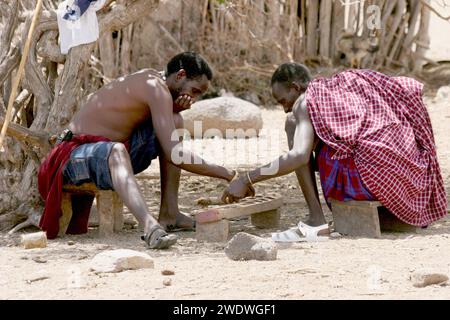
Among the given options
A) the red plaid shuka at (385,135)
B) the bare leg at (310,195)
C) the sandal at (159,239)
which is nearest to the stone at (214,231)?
the sandal at (159,239)

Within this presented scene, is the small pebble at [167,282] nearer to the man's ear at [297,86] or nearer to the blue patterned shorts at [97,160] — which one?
the blue patterned shorts at [97,160]

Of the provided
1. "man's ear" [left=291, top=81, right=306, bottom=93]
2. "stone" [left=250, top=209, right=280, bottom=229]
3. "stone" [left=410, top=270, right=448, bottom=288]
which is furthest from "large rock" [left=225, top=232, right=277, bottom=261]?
"man's ear" [left=291, top=81, right=306, bottom=93]

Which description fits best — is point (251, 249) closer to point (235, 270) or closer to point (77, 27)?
point (235, 270)

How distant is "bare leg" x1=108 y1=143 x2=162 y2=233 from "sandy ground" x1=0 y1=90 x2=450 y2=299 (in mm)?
202

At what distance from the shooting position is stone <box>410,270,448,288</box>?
3.89 metres

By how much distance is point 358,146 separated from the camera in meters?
5.16

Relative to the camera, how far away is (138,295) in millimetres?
3826

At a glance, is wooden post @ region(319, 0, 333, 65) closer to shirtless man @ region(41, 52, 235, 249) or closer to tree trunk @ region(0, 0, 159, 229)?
tree trunk @ region(0, 0, 159, 229)

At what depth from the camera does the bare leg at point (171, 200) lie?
559 centimetres

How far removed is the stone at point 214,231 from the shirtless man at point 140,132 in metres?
0.29

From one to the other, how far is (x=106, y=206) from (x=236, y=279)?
1.48 meters

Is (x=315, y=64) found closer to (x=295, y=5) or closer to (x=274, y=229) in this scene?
(x=295, y=5)

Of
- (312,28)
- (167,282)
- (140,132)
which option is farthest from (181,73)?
(312,28)

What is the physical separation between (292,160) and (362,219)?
1.75 feet
